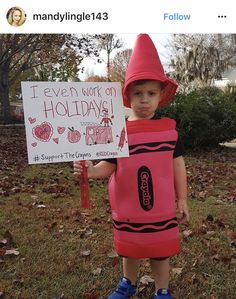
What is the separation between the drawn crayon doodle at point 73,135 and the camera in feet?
8.79

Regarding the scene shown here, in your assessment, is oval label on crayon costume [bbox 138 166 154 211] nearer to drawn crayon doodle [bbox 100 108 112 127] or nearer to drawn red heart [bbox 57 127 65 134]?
drawn crayon doodle [bbox 100 108 112 127]

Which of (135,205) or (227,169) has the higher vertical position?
(135,205)

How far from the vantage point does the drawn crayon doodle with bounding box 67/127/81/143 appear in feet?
8.79

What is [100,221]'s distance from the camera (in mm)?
5023

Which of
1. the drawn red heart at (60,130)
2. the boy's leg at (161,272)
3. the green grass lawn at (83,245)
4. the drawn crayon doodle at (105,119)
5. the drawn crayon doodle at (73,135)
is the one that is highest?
the drawn crayon doodle at (105,119)

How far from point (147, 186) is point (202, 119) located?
9109mm

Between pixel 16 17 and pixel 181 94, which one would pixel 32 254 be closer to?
pixel 16 17

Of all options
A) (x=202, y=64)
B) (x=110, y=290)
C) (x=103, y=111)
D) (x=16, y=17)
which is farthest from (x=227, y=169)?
(x=202, y=64)

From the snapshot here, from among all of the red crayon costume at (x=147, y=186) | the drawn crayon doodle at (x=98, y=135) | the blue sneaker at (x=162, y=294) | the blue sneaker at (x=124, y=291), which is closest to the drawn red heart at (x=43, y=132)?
the drawn crayon doodle at (x=98, y=135)

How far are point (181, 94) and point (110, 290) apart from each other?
10.00 metres

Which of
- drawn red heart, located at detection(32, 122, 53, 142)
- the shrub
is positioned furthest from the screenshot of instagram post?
the shrub

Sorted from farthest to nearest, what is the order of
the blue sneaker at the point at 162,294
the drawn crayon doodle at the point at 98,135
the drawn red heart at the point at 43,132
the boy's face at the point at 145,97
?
the blue sneaker at the point at 162,294
the boy's face at the point at 145,97
the drawn crayon doodle at the point at 98,135
the drawn red heart at the point at 43,132

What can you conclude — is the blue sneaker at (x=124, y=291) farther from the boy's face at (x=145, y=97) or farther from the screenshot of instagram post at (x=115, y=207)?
the boy's face at (x=145, y=97)

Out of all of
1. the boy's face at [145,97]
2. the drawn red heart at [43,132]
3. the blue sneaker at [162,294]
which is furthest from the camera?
the blue sneaker at [162,294]
